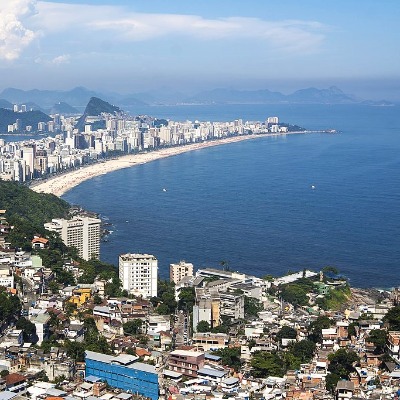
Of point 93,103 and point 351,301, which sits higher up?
point 93,103

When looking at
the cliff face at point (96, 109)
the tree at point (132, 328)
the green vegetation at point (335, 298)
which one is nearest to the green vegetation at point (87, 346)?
the tree at point (132, 328)

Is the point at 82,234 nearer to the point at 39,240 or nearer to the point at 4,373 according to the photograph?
the point at 39,240

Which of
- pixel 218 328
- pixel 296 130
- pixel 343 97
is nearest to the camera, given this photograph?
pixel 218 328

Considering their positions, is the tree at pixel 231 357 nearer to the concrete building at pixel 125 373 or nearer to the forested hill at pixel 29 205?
the concrete building at pixel 125 373

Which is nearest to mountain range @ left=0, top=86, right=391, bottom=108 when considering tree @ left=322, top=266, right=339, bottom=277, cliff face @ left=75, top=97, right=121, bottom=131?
cliff face @ left=75, top=97, right=121, bottom=131

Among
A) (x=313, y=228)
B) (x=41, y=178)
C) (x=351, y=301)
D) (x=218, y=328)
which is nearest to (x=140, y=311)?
(x=218, y=328)

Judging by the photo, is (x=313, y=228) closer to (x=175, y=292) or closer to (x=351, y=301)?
(x=351, y=301)

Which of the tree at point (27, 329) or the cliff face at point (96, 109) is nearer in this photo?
the tree at point (27, 329)
